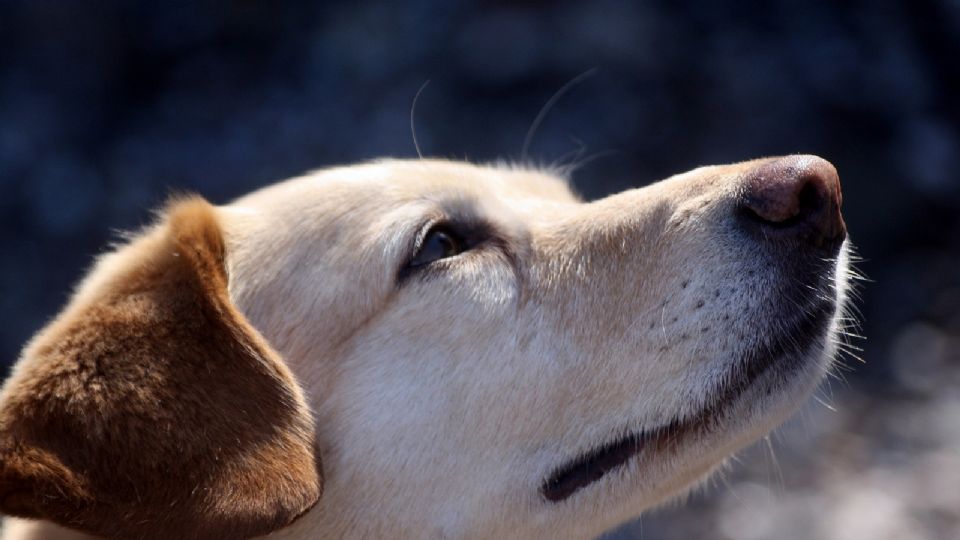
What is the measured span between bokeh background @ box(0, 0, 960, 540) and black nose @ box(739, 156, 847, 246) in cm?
451

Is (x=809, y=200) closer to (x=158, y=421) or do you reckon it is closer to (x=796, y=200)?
(x=796, y=200)

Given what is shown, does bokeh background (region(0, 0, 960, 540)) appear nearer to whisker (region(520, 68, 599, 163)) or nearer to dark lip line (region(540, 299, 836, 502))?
whisker (region(520, 68, 599, 163))

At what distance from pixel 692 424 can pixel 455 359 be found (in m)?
0.68

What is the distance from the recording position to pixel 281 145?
7.91 metres

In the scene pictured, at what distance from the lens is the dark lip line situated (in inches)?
115

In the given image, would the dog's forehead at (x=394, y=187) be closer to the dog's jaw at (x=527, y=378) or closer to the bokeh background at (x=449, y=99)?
the dog's jaw at (x=527, y=378)

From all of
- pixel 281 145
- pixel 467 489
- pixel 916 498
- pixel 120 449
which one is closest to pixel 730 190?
pixel 467 489

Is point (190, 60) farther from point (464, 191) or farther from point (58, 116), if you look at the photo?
point (464, 191)

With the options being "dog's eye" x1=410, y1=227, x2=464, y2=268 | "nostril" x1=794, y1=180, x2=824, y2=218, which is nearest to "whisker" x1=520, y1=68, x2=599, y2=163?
"dog's eye" x1=410, y1=227, x2=464, y2=268

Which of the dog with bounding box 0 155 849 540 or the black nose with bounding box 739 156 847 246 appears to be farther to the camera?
the black nose with bounding box 739 156 847 246

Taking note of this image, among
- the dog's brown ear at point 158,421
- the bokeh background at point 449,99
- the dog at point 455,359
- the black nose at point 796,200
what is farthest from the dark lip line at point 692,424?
the bokeh background at point 449,99

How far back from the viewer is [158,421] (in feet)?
8.60

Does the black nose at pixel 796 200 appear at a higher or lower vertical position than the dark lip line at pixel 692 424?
higher

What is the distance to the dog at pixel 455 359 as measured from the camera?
2713mm
